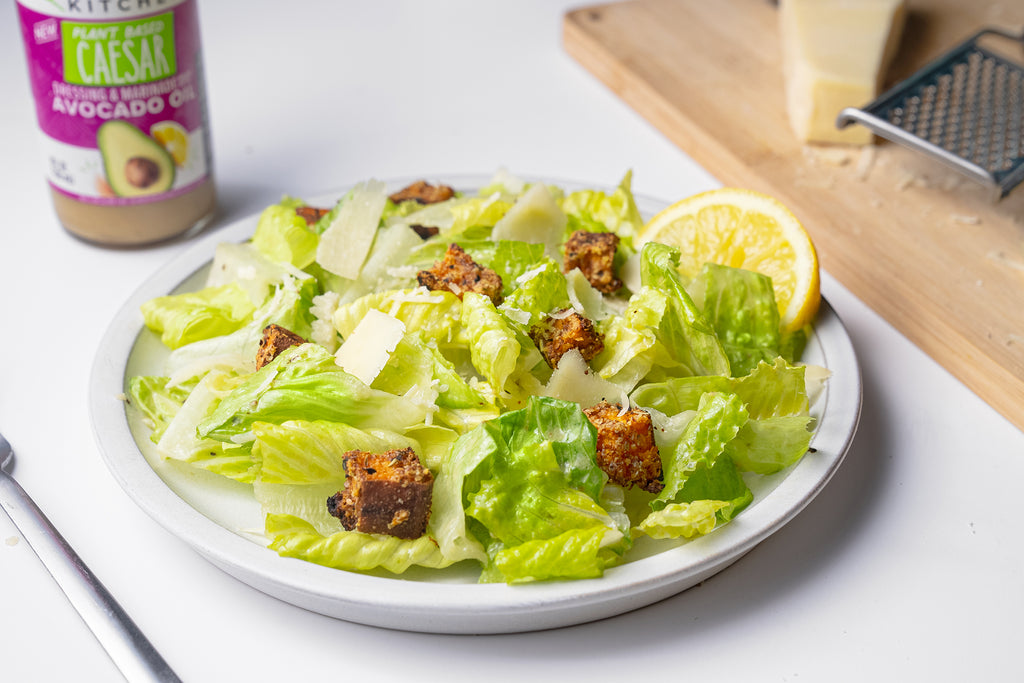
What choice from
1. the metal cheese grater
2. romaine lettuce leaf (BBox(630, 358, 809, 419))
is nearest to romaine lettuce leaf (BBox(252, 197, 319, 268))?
romaine lettuce leaf (BBox(630, 358, 809, 419))

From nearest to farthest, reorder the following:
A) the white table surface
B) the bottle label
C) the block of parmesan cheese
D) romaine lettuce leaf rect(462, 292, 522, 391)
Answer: the white table surface, romaine lettuce leaf rect(462, 292, 522, 391), the bottle label, the block of parmesan cheese

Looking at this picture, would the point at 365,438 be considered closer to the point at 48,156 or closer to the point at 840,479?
the point at 840,479

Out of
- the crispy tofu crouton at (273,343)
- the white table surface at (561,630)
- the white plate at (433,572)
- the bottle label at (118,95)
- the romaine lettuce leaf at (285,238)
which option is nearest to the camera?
the white plate at (433,572)

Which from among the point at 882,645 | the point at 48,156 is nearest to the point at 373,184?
the point at 48,156

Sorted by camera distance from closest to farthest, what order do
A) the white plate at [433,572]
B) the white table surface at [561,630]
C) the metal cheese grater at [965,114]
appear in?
the white plate at [433,572], the white table surface at [561,630], the metal cheese grater at [965,114]

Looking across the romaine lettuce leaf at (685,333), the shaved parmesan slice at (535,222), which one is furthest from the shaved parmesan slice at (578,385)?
the shaved parmesan slice at (535,222)

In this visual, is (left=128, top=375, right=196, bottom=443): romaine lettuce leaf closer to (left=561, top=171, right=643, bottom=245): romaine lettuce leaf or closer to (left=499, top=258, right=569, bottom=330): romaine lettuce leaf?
(left=499, top=258, right=569, bottom=330): romaine lettuce leaf

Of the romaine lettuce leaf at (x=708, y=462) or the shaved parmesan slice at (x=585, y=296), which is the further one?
the shaved parmesan slice at (x=585, y=296)

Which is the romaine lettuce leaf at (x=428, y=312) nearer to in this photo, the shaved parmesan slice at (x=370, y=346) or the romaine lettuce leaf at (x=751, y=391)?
A: the shaved parmesan slice at (x=370, y=346)
